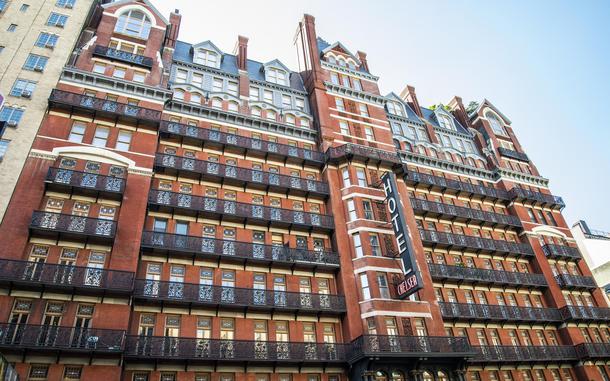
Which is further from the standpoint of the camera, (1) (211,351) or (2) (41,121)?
(2) (41,121)

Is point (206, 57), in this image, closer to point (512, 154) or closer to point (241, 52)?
point (241, 52)

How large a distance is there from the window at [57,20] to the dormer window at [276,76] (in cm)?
1747

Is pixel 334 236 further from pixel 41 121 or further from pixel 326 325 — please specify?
pixel 41 121

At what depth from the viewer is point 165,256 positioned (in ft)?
86.6

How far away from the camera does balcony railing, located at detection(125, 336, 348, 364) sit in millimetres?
22281

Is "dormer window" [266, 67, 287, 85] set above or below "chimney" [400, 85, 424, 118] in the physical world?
below

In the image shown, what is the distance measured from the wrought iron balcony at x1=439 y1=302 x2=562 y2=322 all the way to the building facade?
17 centimetres

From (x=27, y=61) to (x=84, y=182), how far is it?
12.3m

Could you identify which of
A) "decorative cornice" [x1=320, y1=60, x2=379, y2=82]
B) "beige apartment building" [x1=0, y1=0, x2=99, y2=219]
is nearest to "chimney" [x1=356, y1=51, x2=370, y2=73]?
"decorative cornice" [x1=320, y1=60, x2=379, y2=82]

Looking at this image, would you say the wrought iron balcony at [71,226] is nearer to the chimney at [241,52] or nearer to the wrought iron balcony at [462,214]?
the chimney at [241,52]

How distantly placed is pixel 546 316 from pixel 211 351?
2797cm

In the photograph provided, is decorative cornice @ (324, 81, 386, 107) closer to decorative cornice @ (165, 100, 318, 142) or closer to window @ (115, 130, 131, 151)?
decorative cornice @ (165, 100, 318, 142)

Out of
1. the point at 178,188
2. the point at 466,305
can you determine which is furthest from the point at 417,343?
the point at 178,188

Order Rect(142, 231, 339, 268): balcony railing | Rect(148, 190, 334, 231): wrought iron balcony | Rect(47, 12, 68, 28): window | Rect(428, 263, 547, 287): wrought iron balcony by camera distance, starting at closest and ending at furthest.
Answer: Rect(142, 231, 339, 268): balcony railing, Rect(148, 190, 334, 231): wrought iron balcony, Rect(428, 263, 547, 287): wrought iron balcony, Rect(47, 12, 68, 28): window
